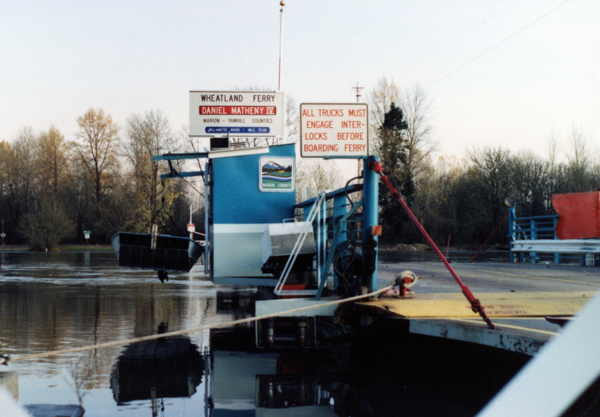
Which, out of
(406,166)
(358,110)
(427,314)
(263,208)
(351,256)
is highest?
(406,166)

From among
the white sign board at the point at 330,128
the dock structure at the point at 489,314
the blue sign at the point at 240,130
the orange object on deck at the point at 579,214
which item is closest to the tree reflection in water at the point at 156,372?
the dock structure at the point at 489,314

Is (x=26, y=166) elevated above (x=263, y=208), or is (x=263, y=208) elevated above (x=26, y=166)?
(x=26, y=166)

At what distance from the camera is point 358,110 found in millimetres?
8336

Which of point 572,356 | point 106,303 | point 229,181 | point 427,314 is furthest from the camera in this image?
point 106,303

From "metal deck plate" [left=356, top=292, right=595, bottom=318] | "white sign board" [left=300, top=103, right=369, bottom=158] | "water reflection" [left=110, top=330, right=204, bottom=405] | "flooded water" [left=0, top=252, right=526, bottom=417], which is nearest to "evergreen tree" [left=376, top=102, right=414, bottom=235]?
"flooded water" [left=0, top=252, right=526, bottom=417]

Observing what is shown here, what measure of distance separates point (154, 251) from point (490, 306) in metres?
7.66

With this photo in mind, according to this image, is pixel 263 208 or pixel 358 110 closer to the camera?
pixel 358 110

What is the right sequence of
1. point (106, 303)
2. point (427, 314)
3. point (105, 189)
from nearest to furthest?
point (427, 314)
point (106, 303)
point (105, 189)

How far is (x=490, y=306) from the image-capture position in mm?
6184

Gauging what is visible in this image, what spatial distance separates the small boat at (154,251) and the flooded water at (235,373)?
111 centimetres

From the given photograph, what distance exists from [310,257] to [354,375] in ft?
6.10

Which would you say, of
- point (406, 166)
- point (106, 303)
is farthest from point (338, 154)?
point (406, 166)

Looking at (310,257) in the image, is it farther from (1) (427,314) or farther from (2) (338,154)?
(1) (427,314)

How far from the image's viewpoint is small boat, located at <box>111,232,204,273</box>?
1199 centimetres
